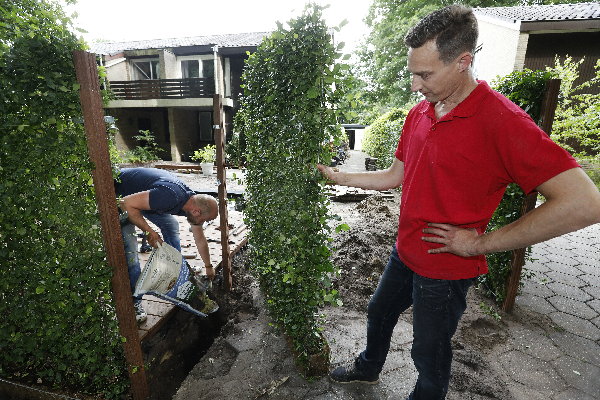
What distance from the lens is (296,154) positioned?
2203 millimetres

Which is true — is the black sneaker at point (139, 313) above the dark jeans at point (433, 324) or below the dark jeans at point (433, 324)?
A: below

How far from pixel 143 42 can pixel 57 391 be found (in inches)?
954

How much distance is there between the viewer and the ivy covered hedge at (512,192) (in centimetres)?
328

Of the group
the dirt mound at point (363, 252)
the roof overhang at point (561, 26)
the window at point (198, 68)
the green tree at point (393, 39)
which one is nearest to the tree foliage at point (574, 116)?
the roof overhang at point (561, 26)

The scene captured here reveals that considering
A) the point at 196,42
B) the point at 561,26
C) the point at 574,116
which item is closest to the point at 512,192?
the point at 574,116

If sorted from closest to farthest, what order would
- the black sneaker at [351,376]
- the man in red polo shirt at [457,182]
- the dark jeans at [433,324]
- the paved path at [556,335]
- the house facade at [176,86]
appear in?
the man in red polo shirt at [457,182] < the dark jeans at [433,324] < the black sneaker at [351,376] < the paved path at [556,335] < the house facade at [176,86]

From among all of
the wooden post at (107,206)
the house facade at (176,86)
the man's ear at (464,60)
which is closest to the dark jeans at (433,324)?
the man's ear at (464,60)

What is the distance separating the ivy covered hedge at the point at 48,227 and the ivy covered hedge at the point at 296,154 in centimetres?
128

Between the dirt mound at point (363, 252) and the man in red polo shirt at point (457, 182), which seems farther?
the dirt mound at point (363, 252)

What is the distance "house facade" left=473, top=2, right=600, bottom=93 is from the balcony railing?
13.8 m

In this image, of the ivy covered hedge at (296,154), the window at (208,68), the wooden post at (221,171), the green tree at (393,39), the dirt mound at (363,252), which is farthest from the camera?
the green tree at (393,39)

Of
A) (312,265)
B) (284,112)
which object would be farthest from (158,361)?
(284,112)

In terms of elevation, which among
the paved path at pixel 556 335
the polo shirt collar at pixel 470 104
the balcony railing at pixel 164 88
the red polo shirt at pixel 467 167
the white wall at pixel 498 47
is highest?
the white wall at pixel 498 47

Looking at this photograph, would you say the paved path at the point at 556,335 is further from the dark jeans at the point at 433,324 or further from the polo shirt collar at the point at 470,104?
the polo shirt collar at the point at 470,104
